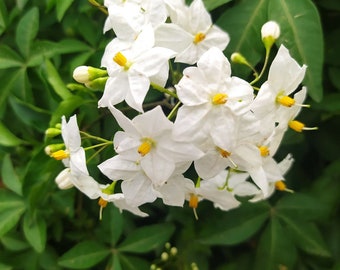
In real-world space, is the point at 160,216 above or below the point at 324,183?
below

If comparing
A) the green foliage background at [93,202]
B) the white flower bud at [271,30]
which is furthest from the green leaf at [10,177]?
the white flower bud at [271,30]

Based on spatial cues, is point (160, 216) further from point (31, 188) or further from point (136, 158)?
point (136, 158)

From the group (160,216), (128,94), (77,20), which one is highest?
(128,94)

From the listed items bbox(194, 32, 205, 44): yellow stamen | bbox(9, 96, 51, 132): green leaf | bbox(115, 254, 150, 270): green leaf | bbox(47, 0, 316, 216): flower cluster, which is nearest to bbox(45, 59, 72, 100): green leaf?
bbox(9, 96, 51, 132): green leaf

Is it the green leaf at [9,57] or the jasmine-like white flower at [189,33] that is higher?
the jasmine-like white flower at [189,33]

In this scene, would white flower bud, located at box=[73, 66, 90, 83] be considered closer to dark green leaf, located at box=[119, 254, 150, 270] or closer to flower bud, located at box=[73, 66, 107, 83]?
flower bud, located at box=[73, 66, 107, 83]

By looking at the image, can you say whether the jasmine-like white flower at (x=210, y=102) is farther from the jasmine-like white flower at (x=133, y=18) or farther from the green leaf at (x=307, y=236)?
the green leaf at (x=307, y=236)

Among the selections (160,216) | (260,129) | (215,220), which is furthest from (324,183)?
(260,129)

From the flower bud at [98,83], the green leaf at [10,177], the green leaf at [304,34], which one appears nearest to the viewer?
the flower bud at [98,83]
